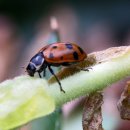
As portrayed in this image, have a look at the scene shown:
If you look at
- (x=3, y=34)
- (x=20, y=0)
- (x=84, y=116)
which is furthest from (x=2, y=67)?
(x=84, y=116)

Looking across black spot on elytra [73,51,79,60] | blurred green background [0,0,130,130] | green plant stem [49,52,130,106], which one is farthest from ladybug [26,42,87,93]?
blurred green background [0,0,130,130]

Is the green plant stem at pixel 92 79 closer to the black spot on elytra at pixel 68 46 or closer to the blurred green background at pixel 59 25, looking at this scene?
the black spot on elytra at pixel 68 46

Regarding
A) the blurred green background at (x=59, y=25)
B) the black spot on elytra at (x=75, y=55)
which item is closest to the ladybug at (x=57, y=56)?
the black spot on elytra at (x=75, y=55)

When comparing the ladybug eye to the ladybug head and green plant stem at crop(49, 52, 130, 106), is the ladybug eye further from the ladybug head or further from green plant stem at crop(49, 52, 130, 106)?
green plant stem at crop(49, 52, 130, 106)

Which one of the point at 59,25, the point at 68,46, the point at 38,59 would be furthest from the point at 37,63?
the point at 59,25

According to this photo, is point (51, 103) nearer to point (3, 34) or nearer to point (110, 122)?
point (110, 122)

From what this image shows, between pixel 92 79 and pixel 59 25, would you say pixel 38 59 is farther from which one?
pixel 59 25
